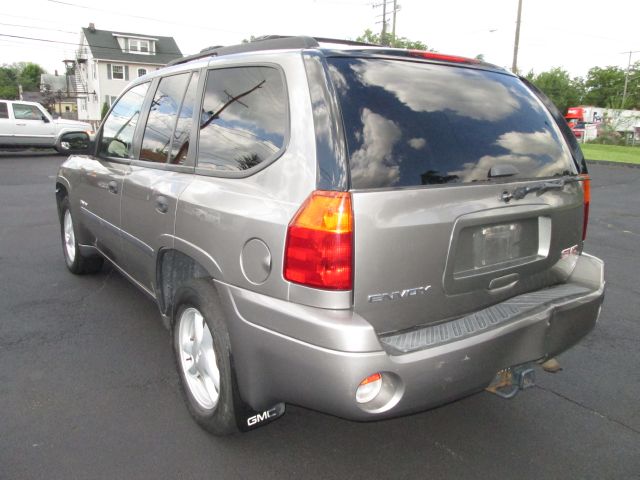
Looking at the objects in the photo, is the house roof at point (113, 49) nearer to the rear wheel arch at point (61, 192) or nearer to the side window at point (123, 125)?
the rear wheel arch at point (61, 192)

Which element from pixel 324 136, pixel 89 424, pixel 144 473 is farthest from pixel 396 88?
pixel 89 424

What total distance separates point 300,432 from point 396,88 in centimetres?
183

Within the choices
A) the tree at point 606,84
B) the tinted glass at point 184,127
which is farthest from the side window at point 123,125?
the tree at point 606,84

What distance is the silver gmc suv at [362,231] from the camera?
202 cm

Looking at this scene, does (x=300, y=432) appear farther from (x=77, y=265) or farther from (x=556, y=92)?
(x=556, y=92)

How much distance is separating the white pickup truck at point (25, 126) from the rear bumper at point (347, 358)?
19.7 m

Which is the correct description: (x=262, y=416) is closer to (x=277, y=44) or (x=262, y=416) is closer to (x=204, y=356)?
(x=204, y=356)

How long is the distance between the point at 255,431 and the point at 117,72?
162ft

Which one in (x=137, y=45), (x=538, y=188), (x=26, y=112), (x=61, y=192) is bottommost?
(x=61, y=192)

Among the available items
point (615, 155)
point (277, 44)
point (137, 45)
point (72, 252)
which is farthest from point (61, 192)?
point (137, 45)

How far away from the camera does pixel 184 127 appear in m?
2.94

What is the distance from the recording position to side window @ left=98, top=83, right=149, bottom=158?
3.66m

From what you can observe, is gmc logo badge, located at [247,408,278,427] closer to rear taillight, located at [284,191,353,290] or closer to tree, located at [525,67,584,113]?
rear taillight, located at [284,191,353,290]

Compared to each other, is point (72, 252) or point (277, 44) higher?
point (277, 44)
